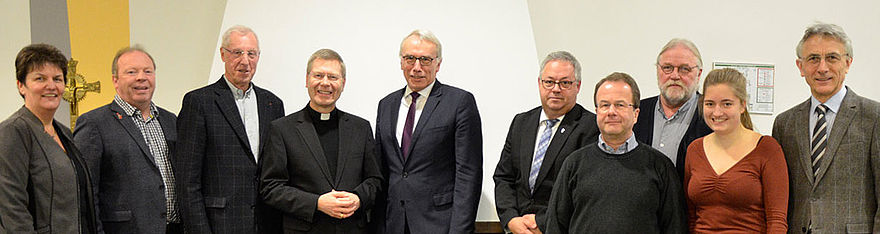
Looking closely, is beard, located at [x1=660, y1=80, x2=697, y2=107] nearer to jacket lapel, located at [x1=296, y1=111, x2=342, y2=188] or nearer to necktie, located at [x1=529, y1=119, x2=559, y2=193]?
necktie, located at [x1=529, y1=119, x2=559, y2=193]

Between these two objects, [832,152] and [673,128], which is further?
[673,128]

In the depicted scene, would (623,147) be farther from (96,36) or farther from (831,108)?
(96,36)

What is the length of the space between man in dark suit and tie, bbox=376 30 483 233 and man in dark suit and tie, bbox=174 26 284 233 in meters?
0.58

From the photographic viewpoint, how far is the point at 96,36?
4418 millimetres

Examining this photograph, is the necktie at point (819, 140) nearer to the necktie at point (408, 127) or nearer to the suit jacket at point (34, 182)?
the necktie at point (408, 127)

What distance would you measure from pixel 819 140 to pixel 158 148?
271 centimetres

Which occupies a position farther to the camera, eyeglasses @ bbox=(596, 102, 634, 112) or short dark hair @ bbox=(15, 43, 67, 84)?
short dark hair @ bbox=(15, 43, 67, 84)

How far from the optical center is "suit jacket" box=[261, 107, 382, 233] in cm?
290

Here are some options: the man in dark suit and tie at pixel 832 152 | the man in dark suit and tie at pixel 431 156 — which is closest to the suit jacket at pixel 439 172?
the man in dark suit and tie at pixel 431 156

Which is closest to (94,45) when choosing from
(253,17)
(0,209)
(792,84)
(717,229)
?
(253,17)

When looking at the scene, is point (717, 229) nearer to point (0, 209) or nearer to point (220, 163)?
point (220, 163)

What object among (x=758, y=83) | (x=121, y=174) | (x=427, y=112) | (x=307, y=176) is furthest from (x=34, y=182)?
(x=758, y=83)

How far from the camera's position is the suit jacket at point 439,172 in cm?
304

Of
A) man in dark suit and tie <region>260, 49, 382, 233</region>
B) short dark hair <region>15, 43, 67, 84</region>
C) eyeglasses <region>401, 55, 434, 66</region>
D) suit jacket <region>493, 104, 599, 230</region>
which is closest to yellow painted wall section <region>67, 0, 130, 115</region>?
short dark hair <region>15, 43, 67, 84</region>
